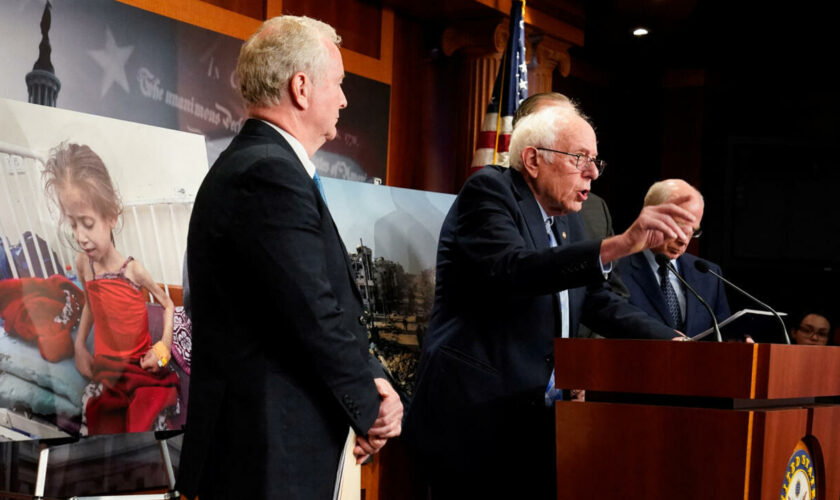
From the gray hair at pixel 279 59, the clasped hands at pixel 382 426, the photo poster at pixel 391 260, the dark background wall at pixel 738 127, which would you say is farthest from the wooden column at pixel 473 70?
the clasped hands at pixel 382 426

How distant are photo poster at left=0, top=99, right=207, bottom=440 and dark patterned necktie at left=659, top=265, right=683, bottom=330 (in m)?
1.93

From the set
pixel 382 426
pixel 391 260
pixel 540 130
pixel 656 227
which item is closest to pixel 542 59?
pixel 391 260

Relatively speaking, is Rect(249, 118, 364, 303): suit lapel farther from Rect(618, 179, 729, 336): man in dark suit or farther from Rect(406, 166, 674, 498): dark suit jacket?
Rect(618, 179, 729, 336): man in dark suit

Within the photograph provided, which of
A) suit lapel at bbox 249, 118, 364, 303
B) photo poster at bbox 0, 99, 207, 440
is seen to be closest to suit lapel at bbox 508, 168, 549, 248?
suit lapel at bbox 249, 118, 364, 303

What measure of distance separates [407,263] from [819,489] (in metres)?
2.37

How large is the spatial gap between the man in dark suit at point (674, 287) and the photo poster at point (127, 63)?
170cm

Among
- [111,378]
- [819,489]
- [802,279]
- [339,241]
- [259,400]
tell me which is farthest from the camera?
[802,279]

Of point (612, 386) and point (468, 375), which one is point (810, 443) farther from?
point (468, 375)

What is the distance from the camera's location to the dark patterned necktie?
3945 mm

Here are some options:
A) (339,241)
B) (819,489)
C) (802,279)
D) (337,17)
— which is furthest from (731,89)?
(339,241)

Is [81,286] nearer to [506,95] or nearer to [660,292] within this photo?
[660,292]

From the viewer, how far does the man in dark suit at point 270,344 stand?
1.89 metres

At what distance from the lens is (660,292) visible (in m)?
3.84

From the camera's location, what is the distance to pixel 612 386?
231cm
